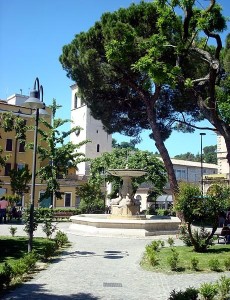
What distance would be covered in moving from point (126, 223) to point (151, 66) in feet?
24.4

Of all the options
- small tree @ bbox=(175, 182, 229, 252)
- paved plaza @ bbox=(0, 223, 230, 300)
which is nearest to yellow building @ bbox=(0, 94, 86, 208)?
small tree @ bbox=(175, 182, 229, 252)

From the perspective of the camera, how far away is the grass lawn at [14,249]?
432 inches

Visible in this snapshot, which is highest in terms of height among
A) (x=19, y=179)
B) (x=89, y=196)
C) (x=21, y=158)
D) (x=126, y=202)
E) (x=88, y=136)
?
(x=88, y=136)

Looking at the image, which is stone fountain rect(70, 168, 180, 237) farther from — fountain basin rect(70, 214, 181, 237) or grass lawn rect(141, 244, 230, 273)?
grass lawn rect(141, 244, 230, 273)

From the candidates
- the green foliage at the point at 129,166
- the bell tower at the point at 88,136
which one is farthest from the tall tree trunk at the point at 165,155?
the bell tower at the point at 88,136

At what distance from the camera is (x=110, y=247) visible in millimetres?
14133

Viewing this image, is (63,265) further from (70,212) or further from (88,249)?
(70,212)

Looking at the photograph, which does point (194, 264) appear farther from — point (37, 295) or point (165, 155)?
point (165, 155)

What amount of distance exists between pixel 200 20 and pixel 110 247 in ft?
30.6

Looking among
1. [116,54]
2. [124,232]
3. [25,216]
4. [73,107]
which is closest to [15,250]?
[25,216]

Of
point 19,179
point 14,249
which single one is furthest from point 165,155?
point 19,179

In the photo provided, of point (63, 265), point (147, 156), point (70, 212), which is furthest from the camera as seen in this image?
point (70, 212)

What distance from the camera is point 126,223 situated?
17875mm

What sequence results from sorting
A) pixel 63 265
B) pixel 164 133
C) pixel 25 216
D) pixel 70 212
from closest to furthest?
pixel 63 265 < pixel 25 216 < pixel 164 133 < pixel 70 212
